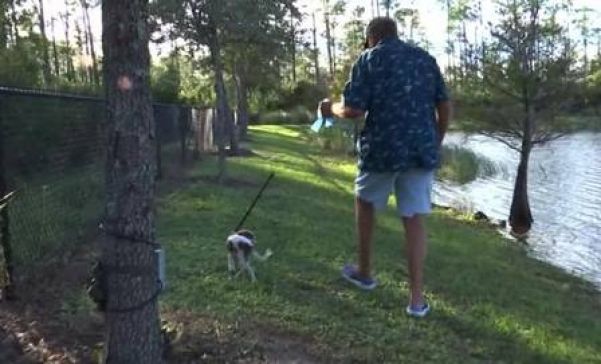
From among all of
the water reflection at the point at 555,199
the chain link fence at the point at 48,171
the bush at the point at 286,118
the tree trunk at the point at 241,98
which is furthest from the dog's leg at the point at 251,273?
the bush at the point at 286,118

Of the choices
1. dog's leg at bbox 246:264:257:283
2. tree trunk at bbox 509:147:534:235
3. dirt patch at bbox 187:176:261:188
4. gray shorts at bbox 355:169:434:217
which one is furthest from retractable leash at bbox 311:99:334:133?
tree trunk at bbox 509:147:534:235

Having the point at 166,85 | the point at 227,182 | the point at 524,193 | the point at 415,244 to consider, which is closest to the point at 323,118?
the point at 415,244

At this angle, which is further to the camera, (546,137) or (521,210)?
(546,137)

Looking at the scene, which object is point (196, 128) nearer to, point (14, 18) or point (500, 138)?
point (14, 18)

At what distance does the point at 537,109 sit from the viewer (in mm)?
16172

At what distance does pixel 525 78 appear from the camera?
1580 centimetres

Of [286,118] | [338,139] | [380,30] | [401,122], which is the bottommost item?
[338,139]

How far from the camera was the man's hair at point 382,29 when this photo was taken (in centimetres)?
501

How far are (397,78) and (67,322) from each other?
8.12ft

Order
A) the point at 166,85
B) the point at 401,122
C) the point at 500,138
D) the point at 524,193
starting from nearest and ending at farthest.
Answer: the point at 401,122 → the point at 524,193 → the point at 500,138 → the point at 166,85

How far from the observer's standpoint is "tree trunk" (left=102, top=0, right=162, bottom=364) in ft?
→ 10.6

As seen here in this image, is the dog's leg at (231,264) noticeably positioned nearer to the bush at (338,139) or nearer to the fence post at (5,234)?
the fence post at (5,234)

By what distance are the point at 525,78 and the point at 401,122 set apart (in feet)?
38.7

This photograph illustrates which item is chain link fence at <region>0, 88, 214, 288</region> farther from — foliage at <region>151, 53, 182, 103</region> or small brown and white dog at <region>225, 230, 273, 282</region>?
foliage at <region>151, 53, 182, 103</region>
